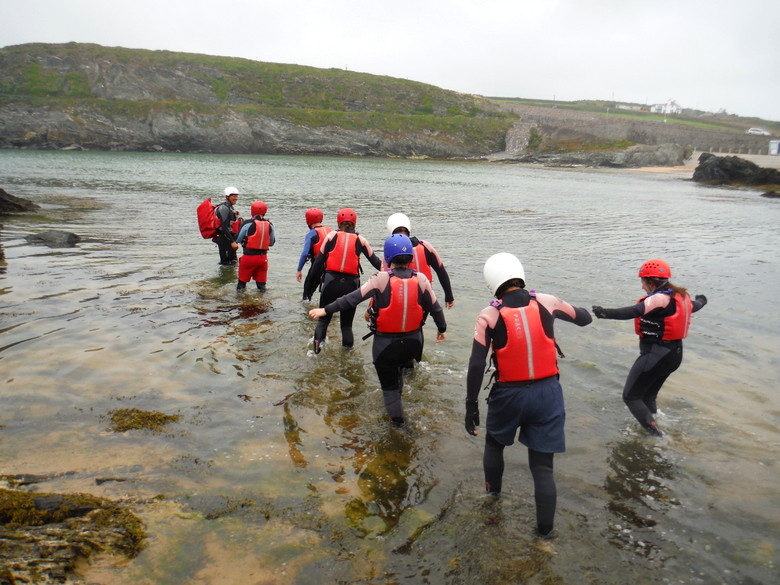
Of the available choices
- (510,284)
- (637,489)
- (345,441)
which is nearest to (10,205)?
(345,441)

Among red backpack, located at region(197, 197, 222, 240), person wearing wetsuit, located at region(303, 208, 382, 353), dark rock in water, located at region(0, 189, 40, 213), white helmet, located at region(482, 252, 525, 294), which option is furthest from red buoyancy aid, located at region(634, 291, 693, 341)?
dark rock in water, located at region(0, 189, 40, 213)

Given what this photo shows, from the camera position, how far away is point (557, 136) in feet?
370

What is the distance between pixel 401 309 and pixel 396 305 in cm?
9

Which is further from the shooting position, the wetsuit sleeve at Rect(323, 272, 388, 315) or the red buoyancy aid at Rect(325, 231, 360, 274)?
the red buoyancy aid at Rect(325, 231, 360, 274)

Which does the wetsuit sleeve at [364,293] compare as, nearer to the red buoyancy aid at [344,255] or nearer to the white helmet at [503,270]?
the white helmet at [503,270]

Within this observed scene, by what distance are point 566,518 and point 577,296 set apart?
34.0 feet

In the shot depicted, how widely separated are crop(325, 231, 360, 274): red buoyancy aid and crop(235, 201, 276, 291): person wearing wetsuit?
3.53 m

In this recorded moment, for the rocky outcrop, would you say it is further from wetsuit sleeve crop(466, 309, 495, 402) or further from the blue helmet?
wetsuit sleeve crop(466, 309, 495, 402)

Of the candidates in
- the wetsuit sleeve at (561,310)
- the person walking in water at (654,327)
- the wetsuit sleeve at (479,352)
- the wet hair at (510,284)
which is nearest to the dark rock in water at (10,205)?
the wetsuit sleeve at (479,352)

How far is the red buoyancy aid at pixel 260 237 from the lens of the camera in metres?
13.0

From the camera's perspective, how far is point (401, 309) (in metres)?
6.93

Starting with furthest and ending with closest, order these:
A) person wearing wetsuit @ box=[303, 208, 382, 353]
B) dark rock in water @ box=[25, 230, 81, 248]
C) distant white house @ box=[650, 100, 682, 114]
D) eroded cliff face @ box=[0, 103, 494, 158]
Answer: distant white house @ box=[650, 100, 682, 114] → eroded cliff face @ box=[0, 103, 494, 158] → dark rock in water @ box=[25, 230, 81, 248] → person wearing wetsuit @ box=[303, 208, 382, 353]

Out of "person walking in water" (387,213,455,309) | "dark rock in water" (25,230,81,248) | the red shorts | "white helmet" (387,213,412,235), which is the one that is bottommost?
"dark rock in water" (25,230,81,248)

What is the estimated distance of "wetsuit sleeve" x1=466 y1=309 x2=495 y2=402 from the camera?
17.5 ft
